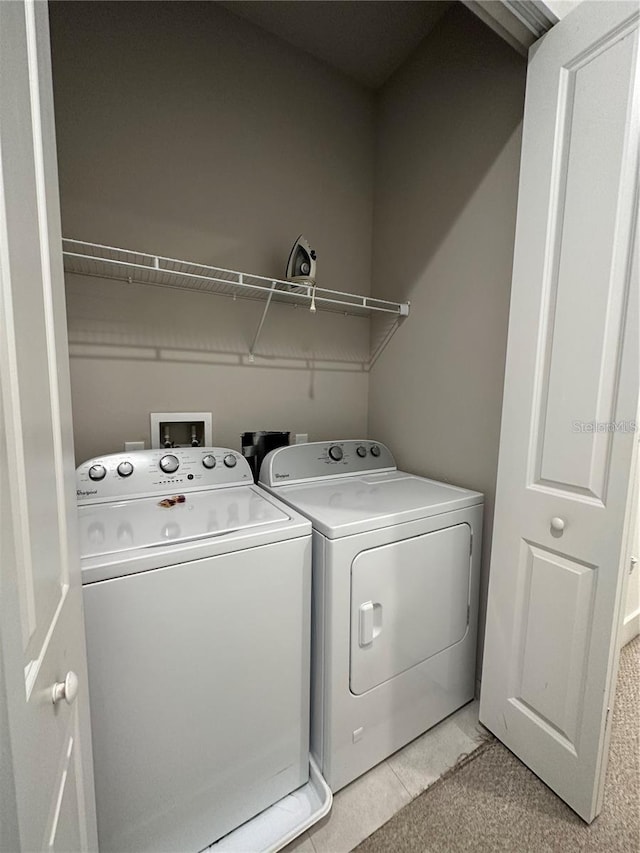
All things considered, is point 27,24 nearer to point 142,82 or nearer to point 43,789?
point 43,789

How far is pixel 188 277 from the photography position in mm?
1577

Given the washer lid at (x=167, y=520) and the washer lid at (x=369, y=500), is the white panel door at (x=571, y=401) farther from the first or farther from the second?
the washer lid at (x=167, y=520)

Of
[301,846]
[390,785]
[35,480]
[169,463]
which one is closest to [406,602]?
[390,785]

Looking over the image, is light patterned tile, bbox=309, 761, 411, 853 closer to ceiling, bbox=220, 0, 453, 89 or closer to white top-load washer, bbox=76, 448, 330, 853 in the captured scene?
white top-load washer, bbox=76, 448, 330, 853

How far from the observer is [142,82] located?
157 cm

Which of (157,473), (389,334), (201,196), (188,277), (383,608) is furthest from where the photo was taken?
(389,334)

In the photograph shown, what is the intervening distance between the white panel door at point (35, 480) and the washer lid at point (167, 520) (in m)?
0.26

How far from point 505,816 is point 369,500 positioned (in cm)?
112

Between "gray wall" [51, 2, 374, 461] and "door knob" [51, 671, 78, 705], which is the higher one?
"gray wall" [51, 2, 374, 461]

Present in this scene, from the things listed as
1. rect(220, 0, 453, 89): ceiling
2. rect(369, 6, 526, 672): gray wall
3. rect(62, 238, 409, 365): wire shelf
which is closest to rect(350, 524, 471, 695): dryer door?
rect(369, 6, 526, 672): gray wall

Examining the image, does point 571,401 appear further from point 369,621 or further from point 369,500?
point 369,621

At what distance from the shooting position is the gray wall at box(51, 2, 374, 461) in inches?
59.5

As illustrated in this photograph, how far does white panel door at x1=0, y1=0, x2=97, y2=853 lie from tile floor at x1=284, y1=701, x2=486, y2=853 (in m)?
0.83

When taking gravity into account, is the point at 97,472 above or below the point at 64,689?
above
